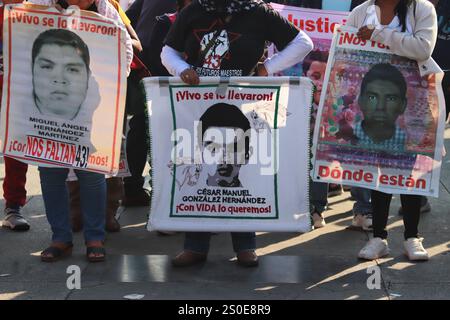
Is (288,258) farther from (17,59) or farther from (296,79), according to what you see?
(17,59)

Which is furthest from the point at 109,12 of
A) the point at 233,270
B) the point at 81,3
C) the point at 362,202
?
the point at 362,202

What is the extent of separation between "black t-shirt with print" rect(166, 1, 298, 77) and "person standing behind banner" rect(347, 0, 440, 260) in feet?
1.61

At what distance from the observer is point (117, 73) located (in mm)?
5766

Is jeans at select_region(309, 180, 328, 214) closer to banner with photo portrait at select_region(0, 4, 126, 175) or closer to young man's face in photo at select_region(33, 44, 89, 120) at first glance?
banner with photo portrait at select_region(0, 4, 126, 175)

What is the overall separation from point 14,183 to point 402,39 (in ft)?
9.69

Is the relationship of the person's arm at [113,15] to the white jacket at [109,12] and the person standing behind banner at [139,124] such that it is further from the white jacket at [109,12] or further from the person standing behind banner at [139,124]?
the person standing behind banner at [139,124]

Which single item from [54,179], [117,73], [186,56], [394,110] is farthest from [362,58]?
[54,179]

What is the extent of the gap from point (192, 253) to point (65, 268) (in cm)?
79

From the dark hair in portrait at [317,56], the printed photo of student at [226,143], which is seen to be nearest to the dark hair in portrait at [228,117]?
the printed photo of student at [226,143]

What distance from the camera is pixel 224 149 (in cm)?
573

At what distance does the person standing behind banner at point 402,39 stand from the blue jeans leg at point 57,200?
1905mm

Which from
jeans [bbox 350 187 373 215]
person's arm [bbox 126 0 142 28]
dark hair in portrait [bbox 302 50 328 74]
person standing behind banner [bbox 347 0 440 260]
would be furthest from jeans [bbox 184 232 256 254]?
person's arm [bbox 126 0 142 28]

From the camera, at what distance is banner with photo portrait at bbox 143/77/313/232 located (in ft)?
Answer: 18.7
